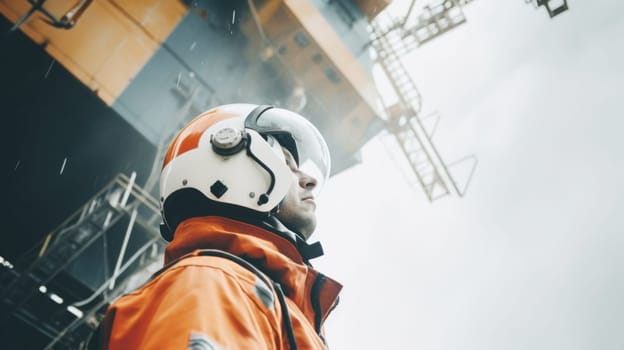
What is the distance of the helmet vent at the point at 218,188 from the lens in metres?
1.81

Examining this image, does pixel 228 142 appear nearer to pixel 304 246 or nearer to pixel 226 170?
pixel 226 170

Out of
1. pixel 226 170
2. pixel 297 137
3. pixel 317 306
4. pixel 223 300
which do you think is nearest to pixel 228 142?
pixel 226 170

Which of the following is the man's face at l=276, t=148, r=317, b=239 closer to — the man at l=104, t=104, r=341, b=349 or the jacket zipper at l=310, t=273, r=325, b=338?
the man at l=104, t=104, r=341, b=349

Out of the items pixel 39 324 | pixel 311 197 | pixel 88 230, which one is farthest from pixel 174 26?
pixel 311 197

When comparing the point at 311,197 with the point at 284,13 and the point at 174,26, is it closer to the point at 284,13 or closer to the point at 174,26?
the point at 174,26

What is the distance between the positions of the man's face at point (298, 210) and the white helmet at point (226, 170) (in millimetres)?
177

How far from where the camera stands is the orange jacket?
951 millimetres

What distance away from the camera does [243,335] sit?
100 centimetres

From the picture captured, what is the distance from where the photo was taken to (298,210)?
82.7 inches

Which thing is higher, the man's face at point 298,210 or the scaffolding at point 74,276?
the man's face at point 298,210

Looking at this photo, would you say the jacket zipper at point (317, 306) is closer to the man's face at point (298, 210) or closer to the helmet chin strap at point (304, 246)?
the helmet chin strap at point (304, 246)

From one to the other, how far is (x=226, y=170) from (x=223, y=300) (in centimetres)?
92

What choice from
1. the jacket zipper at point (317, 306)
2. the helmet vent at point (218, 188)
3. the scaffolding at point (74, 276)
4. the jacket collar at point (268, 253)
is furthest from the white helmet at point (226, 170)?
the scaffolding at point (74, 276)

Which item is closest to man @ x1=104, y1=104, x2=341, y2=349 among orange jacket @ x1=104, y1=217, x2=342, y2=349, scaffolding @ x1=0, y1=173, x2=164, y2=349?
orange jacket @ x1=104, y1=217, x2=342, y2=349
